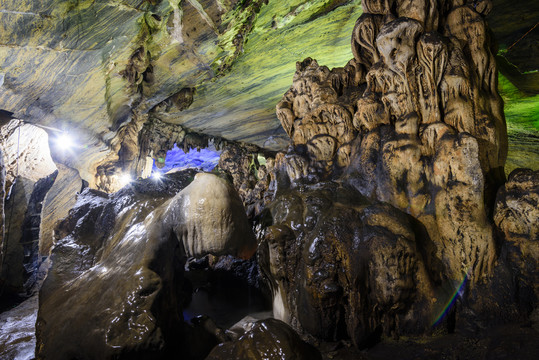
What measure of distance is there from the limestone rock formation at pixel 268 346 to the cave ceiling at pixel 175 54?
5.00 m

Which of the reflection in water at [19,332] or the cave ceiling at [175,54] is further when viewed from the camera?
the cave ceiling at [175,54]

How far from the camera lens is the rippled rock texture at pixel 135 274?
9.41 ft

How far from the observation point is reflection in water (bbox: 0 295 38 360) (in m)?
3.97

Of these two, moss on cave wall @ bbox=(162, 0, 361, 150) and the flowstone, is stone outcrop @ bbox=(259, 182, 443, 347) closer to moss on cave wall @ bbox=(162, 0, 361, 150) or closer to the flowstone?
the flowstone

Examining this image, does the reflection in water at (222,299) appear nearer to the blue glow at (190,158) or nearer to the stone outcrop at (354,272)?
the stone outcrop at (354,272)

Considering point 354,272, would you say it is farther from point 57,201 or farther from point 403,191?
point 57,201

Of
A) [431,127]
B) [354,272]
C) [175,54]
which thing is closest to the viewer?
[354,272]

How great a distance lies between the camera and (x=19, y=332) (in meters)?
4.89

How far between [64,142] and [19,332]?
5.66 m

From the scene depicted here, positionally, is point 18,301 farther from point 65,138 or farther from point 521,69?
point 521,69

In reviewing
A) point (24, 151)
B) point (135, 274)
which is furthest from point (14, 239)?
point (135, 274)

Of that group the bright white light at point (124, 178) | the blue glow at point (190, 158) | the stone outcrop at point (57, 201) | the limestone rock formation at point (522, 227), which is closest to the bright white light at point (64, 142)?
the stone outcrop at point (57, 201)

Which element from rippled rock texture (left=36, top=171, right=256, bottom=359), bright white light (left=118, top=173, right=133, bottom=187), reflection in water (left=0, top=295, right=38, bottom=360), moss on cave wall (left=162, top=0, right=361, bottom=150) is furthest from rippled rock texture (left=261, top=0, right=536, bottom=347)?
bright white light (left=118, top=173, right=133, bottom=187)

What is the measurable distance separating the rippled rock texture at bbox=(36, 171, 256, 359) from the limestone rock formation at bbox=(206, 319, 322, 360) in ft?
2.44
